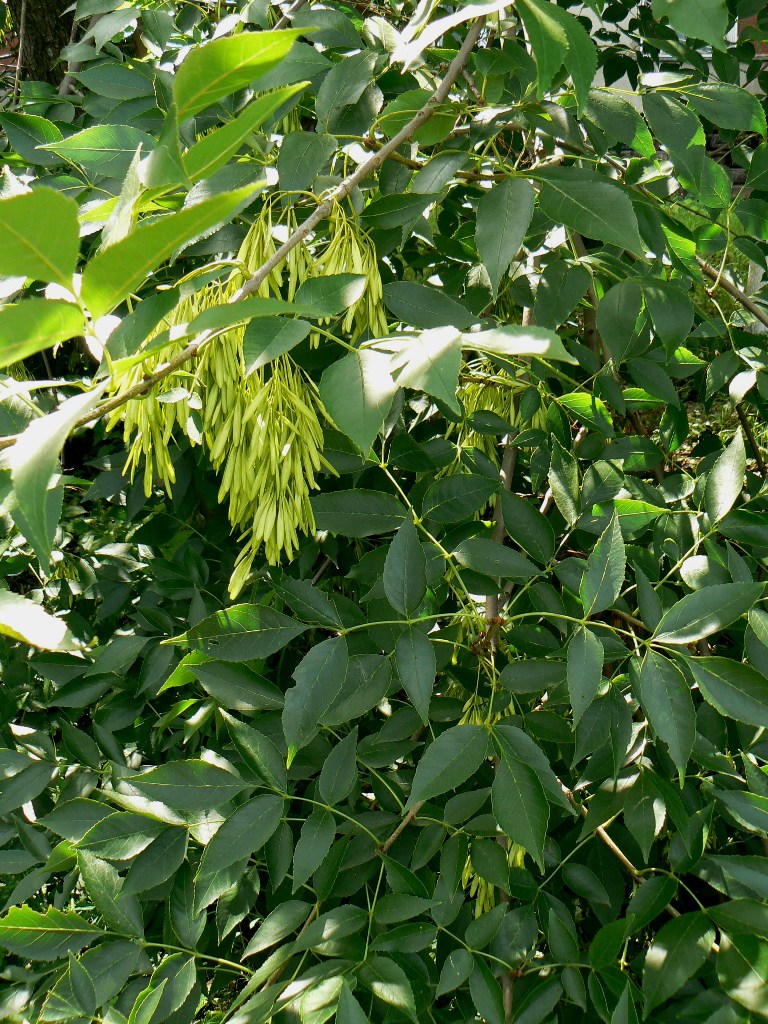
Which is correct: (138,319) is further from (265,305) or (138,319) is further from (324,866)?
(324,866)

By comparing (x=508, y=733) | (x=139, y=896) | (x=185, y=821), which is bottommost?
(x=139, y=896)

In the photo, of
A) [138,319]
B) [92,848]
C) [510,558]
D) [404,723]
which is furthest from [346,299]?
[92,848]

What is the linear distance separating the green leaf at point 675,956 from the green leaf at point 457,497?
0.40m

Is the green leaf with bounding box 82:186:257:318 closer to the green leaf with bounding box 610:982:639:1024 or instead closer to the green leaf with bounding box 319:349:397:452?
the green leaf with bounding box 319:349:397:452

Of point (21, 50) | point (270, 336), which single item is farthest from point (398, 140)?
point (21, 50)

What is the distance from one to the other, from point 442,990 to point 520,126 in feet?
2.44

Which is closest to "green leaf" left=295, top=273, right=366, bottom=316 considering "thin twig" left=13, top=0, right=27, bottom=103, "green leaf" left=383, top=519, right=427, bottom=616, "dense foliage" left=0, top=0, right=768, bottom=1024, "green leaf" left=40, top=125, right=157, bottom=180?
"dense foliage" left=0, top=0, right=768, bottom=1024

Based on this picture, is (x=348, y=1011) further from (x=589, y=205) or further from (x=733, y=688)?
(x=589, y=205)

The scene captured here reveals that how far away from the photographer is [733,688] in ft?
2.36

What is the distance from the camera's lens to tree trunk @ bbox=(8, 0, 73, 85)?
6.27 feet

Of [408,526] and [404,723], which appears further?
[404,723]

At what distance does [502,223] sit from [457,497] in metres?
0.27

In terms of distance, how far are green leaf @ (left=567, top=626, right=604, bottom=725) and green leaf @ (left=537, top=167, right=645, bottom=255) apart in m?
0.29

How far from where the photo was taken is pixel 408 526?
76cm
